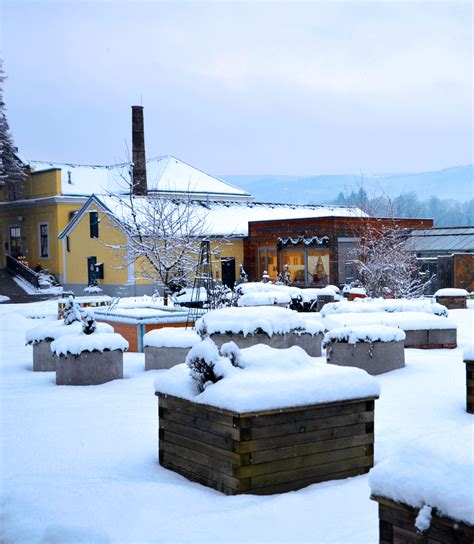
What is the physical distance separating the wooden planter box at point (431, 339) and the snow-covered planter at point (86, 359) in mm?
6518

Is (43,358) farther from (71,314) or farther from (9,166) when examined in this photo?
(9,166)

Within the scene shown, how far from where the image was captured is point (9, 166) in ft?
159

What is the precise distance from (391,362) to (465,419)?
12.2ft

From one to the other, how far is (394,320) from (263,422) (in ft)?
31.9

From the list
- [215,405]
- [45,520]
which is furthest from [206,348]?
[45,520]

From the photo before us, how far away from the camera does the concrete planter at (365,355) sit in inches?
527

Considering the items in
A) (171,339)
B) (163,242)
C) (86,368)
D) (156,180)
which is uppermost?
(156,180)

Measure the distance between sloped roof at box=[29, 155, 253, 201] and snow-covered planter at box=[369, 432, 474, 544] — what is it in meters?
42.7

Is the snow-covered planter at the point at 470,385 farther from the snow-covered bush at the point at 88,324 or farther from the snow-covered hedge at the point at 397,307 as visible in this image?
the snow-covered hedge at the point at 397,307

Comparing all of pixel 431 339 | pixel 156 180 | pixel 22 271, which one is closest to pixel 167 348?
pixel 431 339

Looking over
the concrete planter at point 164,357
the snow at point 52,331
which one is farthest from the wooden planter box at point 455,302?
the snow at point 52,331

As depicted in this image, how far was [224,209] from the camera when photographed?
44.5m

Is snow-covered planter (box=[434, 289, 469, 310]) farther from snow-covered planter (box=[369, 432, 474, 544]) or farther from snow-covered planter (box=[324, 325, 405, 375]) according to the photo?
snow-covered planter (box=[369, 432, 474, 544])

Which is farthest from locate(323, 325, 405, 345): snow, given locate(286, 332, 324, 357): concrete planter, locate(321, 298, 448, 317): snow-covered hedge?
locate(321, 298, 448, 317): snow-covered hedge
